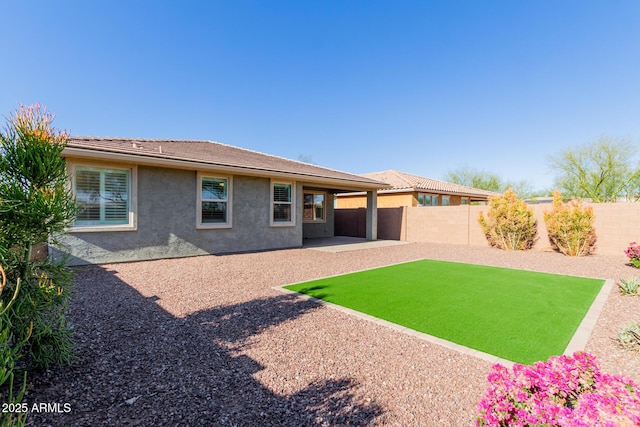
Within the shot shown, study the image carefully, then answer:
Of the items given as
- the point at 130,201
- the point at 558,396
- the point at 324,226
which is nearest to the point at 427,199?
the point at 324,226

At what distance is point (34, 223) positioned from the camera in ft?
9.44

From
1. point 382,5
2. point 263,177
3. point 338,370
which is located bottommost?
point 338,370

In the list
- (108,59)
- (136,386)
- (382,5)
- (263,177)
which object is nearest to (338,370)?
(136,386)

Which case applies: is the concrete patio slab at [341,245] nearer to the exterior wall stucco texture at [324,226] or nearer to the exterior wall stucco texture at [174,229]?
the exterior wall stucco texture at [324,226]

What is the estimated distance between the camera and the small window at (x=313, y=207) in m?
19.0

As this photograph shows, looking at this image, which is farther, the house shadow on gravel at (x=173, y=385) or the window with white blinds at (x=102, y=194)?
the window with white blinds at (x=102, y=194)

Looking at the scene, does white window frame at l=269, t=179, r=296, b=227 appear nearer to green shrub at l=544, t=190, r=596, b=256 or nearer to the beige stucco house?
the beige stucco house

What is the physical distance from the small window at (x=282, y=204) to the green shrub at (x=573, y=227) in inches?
458

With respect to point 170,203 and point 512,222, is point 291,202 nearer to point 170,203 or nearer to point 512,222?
point 170,203

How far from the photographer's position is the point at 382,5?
1433cm

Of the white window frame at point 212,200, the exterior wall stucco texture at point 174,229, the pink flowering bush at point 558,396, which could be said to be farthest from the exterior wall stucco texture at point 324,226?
the pink flowering bush at point 558,396

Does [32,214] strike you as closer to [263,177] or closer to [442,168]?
[263,177]

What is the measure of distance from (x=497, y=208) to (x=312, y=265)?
407 inches

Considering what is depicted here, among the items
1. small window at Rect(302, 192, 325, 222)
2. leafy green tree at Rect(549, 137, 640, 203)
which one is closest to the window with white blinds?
small window at Rect(302, 192, 325, 222)
